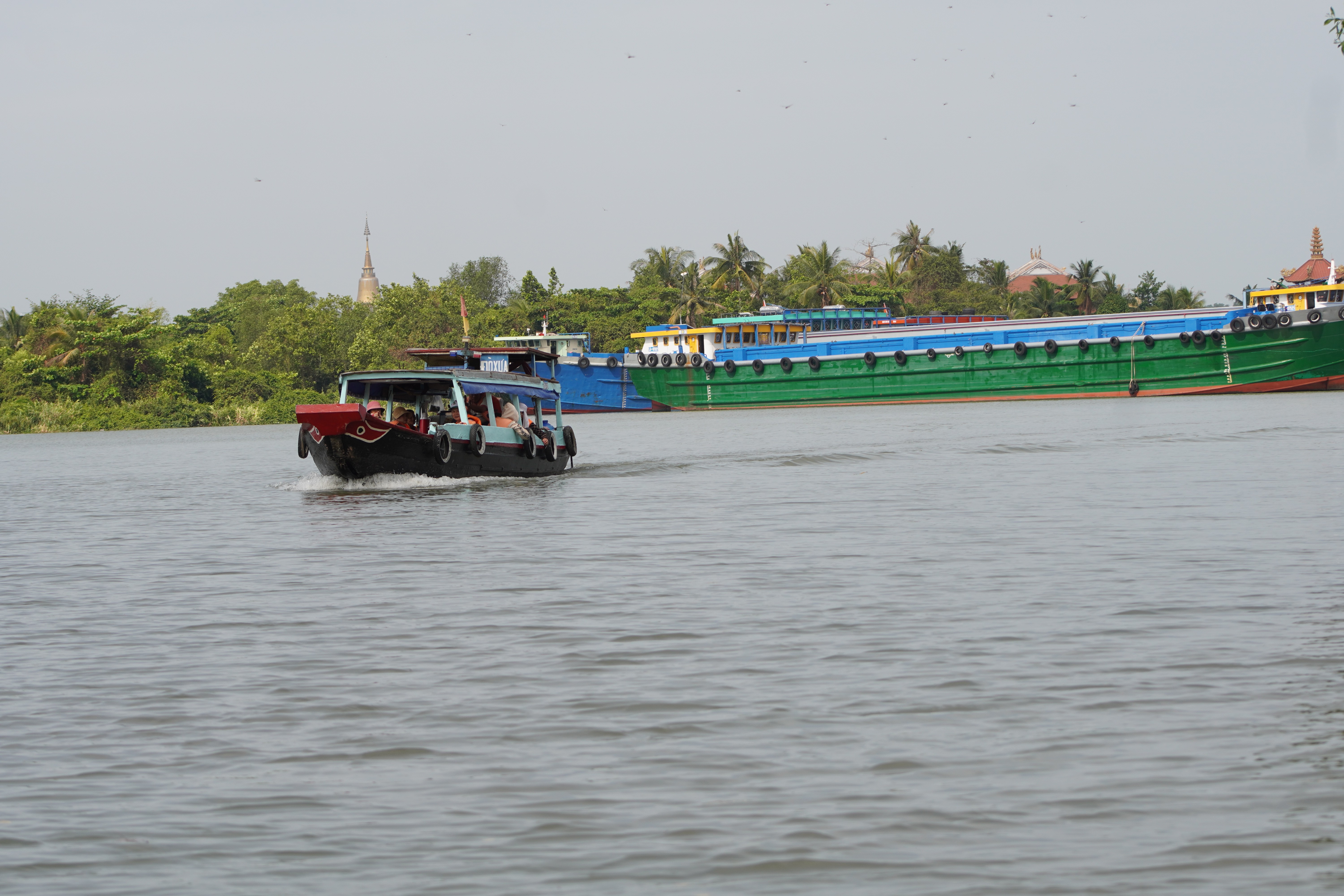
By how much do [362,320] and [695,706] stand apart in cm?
10146

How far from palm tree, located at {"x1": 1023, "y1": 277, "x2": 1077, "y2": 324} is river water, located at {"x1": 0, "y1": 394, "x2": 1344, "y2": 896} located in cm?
8900

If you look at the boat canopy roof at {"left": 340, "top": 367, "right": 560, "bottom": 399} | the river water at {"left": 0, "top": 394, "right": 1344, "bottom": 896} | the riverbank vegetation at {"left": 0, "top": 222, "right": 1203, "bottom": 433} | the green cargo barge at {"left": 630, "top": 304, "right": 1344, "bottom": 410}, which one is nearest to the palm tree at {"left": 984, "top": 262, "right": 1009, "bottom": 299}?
the riverbank vegetation at {"left": 0, "top": 222, "right": 1203, "bottom": 433}

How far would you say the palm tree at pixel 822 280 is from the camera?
319 ft

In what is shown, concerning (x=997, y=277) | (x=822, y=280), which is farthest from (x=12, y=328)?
(x=997, y=277)

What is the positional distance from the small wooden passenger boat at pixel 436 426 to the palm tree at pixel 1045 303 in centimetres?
8024

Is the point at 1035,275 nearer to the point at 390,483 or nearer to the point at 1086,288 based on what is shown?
the point at 1086,288

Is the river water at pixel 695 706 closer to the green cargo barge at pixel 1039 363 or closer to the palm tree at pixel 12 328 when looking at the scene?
the green cargo barge at pixel 1039 363

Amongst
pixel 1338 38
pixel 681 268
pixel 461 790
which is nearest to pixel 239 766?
pixel 461 790

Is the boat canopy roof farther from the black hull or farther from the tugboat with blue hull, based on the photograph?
the tugboat with blue hull

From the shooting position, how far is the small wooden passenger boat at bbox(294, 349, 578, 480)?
24.2m

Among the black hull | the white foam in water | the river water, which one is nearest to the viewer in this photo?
the river water

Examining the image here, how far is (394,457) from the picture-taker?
969 inches

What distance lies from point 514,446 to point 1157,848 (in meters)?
22.0

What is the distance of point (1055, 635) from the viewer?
9.22 metres
